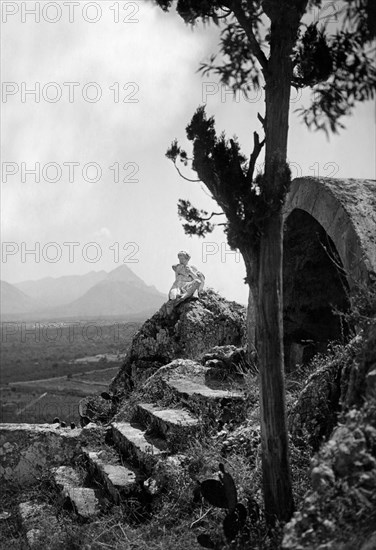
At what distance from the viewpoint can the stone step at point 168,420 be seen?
719cm

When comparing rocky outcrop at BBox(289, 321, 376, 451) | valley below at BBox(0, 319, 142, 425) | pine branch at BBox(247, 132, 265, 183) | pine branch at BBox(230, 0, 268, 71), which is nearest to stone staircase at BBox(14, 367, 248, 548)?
rocky outcrop at BBox(289, 321, 376, 451)

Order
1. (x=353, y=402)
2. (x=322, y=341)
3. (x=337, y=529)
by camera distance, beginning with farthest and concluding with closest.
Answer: (x=322, y=341) < (x=353, y=402) < (x=337, y=529)

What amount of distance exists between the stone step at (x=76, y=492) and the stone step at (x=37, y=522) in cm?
26

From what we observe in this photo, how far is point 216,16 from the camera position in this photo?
5.48 m

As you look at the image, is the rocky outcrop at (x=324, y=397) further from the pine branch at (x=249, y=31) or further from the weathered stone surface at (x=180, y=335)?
the weathered stone surface at (x=180, y=335)

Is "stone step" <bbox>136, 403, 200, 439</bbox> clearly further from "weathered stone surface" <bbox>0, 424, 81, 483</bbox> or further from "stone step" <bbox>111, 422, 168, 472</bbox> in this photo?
"weathered stone surface" <bbox>0, 424, 81, 483</bbox>

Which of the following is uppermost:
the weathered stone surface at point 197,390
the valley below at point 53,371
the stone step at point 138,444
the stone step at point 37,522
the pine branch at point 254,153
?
the pine branch at point 254,153

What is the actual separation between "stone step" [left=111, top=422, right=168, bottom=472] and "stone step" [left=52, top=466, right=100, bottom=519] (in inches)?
26.0

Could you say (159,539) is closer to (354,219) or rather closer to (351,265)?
(351,265)

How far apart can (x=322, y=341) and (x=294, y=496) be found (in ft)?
17.7

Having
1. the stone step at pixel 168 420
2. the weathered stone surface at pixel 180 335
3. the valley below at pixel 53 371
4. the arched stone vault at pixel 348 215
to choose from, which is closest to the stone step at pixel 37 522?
the stone step at pixel 168 420

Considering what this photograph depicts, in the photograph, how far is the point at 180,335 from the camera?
41.4 feet

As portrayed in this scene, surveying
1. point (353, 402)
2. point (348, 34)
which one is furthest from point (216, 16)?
point (353, 402)

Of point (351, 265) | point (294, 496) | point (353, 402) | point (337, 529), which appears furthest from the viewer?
point (351, 265)
